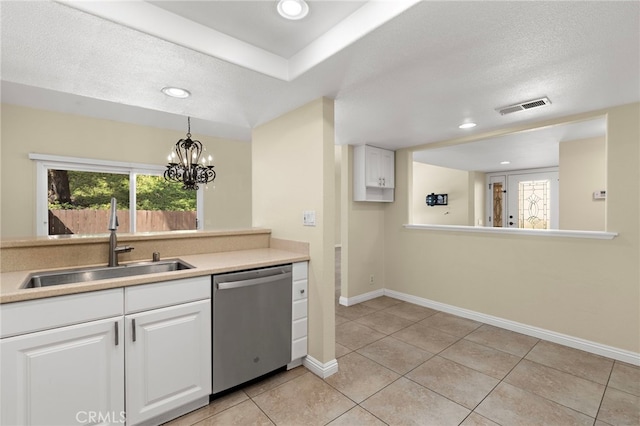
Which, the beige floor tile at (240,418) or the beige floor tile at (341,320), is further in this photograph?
the beige floor tile at (341,320)

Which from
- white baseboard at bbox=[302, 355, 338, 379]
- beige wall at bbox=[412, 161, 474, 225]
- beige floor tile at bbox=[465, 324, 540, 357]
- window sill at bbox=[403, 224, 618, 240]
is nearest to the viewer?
white baseboard at bbox=[302, 355, 338, 379]

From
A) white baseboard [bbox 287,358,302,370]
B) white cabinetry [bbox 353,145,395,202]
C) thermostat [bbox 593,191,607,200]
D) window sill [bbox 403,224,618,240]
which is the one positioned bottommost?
white baseboard [bbox 287,358,302,370]

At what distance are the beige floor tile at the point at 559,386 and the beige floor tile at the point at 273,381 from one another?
1599 mm

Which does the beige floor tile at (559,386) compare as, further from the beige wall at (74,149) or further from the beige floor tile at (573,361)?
the beige wall at (74,149)

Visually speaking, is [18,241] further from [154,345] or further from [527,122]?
[527,122]

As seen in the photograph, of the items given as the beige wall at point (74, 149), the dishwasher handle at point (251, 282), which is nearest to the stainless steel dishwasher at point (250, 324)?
the dishwasher handle at point (251, 282)

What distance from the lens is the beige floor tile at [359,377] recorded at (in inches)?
81.7

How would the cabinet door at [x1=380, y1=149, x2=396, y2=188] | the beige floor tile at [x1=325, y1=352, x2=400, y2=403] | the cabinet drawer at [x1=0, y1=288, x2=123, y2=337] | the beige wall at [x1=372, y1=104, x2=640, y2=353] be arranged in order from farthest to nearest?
the cabinet door at [x1=380, y1=149, x2=396, y2=188], the beige wall at [x1=372, y1=104, x2=640, y2=353], the beige floor tile at [x1=325, y1=352, x2=400, y2=403], the cabinet drawer at [x1=0, y1=288, x2=123, y2=337]

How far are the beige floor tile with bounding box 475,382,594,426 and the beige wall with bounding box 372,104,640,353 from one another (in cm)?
118

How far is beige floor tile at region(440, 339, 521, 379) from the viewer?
2361 mm

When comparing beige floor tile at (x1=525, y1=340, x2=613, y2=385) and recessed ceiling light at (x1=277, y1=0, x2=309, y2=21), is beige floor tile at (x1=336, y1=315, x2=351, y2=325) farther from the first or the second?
recessed ceiling light at (x1=277, y1=0, x2=309, y2=21)

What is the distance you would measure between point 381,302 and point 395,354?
1.49 metres

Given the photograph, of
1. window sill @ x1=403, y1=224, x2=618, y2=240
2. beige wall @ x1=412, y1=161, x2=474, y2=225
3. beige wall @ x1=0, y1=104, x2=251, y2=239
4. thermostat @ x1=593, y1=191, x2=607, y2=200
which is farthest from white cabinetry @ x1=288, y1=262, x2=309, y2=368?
beige wall @ x1=412, y1=161, x2=474, y2=225

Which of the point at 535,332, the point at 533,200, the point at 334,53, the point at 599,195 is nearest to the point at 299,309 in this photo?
the point at 334,53
